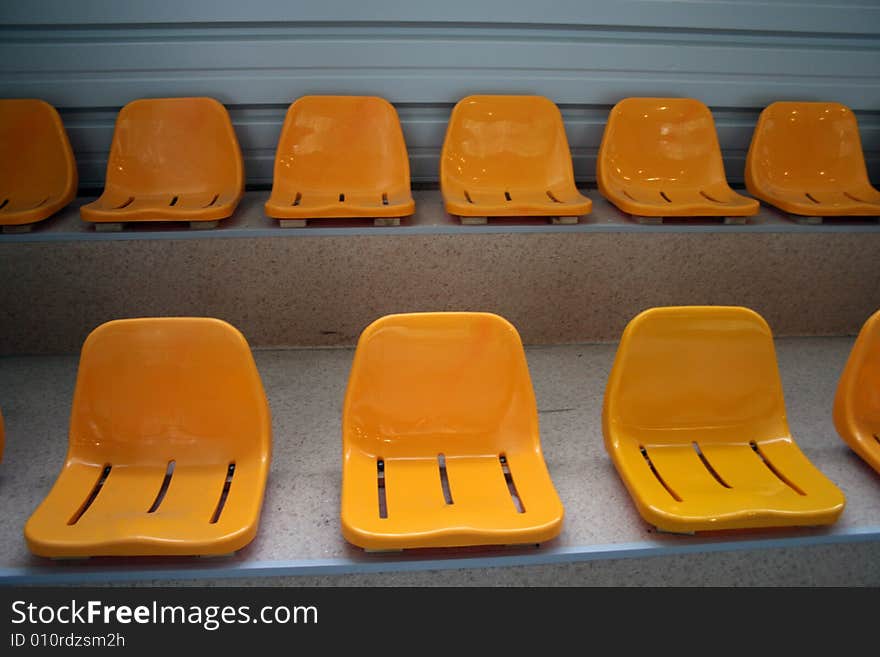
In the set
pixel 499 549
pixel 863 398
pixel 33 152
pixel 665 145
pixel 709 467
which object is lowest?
pixel 499 549

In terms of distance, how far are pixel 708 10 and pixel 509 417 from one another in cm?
228

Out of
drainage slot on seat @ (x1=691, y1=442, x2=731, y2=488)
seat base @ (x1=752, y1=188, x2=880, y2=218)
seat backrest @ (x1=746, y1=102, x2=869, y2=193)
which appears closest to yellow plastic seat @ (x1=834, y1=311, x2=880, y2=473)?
drainage slot on seat @ (x1=691, y1=442, x2=731, y2=488)

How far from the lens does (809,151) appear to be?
343 cm

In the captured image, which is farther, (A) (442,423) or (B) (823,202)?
(B) (823,202)

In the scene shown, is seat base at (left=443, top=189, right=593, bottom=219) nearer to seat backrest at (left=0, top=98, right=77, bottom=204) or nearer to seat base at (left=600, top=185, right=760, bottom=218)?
seat base at (left=600, top=185, right=760, bottom=218)

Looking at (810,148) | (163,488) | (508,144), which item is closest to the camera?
(163,488)

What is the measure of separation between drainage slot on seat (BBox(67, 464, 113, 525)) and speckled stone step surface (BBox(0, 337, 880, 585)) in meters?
0.10

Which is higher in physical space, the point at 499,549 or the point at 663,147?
the point at 663,147

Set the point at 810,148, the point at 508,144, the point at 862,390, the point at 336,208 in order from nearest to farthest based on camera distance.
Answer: the point at 862,390
the point at 336,208
the point at 508,144
the point at 810,148

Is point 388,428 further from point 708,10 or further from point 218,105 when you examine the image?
point 708,10

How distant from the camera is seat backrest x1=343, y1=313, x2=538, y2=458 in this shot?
Result: 1870 millimetres

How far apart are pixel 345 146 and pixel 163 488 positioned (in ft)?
5.89

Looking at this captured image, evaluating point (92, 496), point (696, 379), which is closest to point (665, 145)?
point (696, 379)

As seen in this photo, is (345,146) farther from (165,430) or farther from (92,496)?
(92,496)
